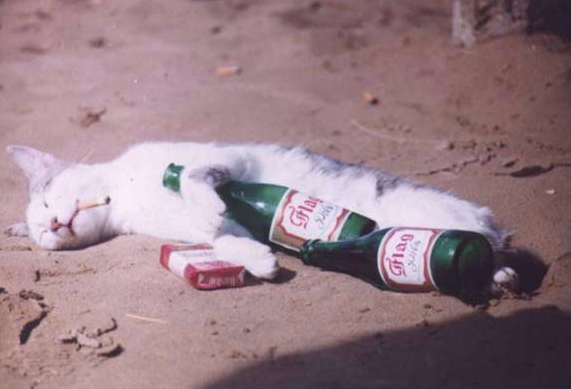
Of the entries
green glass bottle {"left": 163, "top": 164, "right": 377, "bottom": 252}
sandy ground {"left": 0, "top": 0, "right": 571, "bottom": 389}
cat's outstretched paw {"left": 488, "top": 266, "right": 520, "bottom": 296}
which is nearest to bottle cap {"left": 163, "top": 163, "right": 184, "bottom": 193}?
green glass bottle {"left": 163, "top": 164, "right": 377, "bottom": 252}

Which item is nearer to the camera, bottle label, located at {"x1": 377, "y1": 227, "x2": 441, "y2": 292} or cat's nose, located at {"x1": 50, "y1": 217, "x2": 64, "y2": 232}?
bottle label, located at {"x1": 377, "y1": 227, "x2": 441, "y2": 292}

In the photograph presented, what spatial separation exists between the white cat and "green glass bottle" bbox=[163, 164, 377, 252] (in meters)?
0.07

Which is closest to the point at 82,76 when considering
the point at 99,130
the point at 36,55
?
the point at 36,55

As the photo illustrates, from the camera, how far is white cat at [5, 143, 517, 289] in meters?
2.72

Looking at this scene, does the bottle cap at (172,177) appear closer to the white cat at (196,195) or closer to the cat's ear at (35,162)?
the white cat at (196,195)

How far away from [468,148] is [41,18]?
3863 mm

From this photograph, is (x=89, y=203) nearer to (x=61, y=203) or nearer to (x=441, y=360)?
(x=61, y=203)

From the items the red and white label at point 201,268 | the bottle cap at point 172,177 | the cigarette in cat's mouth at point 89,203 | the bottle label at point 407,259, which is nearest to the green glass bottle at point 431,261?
the bottle label at point 407,259

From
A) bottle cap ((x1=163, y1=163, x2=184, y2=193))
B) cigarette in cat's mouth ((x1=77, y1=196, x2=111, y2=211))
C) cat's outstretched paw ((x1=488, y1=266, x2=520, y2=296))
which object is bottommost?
cat's outstretched paw ((x1=488, y1=266, x2=520, y2=296))

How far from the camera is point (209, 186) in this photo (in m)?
2.73

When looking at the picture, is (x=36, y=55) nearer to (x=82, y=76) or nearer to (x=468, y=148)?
(x=82, y=76)

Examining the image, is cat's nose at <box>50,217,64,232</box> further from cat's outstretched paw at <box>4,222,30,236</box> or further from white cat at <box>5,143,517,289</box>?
cat's outstretched paw at <box>4,222,30,236</box>

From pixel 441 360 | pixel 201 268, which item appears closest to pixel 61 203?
pixel 201 268

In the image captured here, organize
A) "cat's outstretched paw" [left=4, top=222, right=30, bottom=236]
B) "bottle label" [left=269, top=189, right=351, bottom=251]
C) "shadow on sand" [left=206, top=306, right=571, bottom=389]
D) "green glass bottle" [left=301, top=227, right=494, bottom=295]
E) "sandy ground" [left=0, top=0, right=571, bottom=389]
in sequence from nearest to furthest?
"shadow on sand" [left=206, top=306, right=571, bottom=389] → "sandy ground" [left=0, top=0, right=571, bottom=389] → "green glass bottle" [left=301, top=227, right=494, bottom=295] → "bottle label" [left=269, top=189, right=351, bottom=251] → "cat's outstretched paw" [left=4, top=222, right=30, bottom=236]
